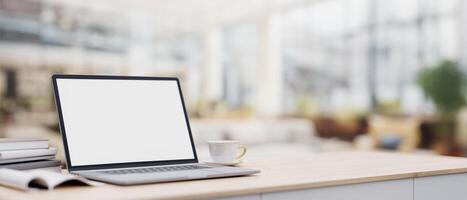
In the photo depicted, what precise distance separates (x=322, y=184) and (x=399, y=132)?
20.6 feet

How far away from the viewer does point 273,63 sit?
10.5 meters

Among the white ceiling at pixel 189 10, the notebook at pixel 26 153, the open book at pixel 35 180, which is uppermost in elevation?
the white ceiling at pixel 189 10

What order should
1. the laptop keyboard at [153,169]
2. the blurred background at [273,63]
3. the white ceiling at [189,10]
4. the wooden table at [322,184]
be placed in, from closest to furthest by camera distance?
the wooden table at [322,184], the laptop keyboard at [153,169], the blurred background at [273,63], the white ceiling at [189,10]

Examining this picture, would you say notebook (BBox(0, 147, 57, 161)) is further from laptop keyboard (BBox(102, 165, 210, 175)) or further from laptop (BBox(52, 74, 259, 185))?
laptop keyboard (BBox(102, 165, 210, 175))

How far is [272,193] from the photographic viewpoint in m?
1.11

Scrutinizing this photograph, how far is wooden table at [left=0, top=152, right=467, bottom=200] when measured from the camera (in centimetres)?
100

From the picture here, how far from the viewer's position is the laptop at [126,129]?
4.23 ft

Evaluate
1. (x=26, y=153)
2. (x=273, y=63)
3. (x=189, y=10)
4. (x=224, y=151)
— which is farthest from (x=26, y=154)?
(x=189, y=10)

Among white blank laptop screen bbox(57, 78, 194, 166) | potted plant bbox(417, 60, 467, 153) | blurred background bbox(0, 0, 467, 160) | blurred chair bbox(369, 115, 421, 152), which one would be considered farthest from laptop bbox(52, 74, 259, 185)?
blurred chair bbox(369, 115, 421, 152)

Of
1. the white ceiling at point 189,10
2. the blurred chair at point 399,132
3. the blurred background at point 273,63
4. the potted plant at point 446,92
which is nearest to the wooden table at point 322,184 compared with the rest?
the blurred background at point 273,63

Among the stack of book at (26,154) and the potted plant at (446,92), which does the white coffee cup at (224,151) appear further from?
the potted plant at (446,92)

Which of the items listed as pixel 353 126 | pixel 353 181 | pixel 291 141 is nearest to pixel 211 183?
pixel 353 181

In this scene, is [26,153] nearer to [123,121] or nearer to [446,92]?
[123,121]

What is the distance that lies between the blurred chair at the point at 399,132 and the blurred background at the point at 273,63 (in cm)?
2
